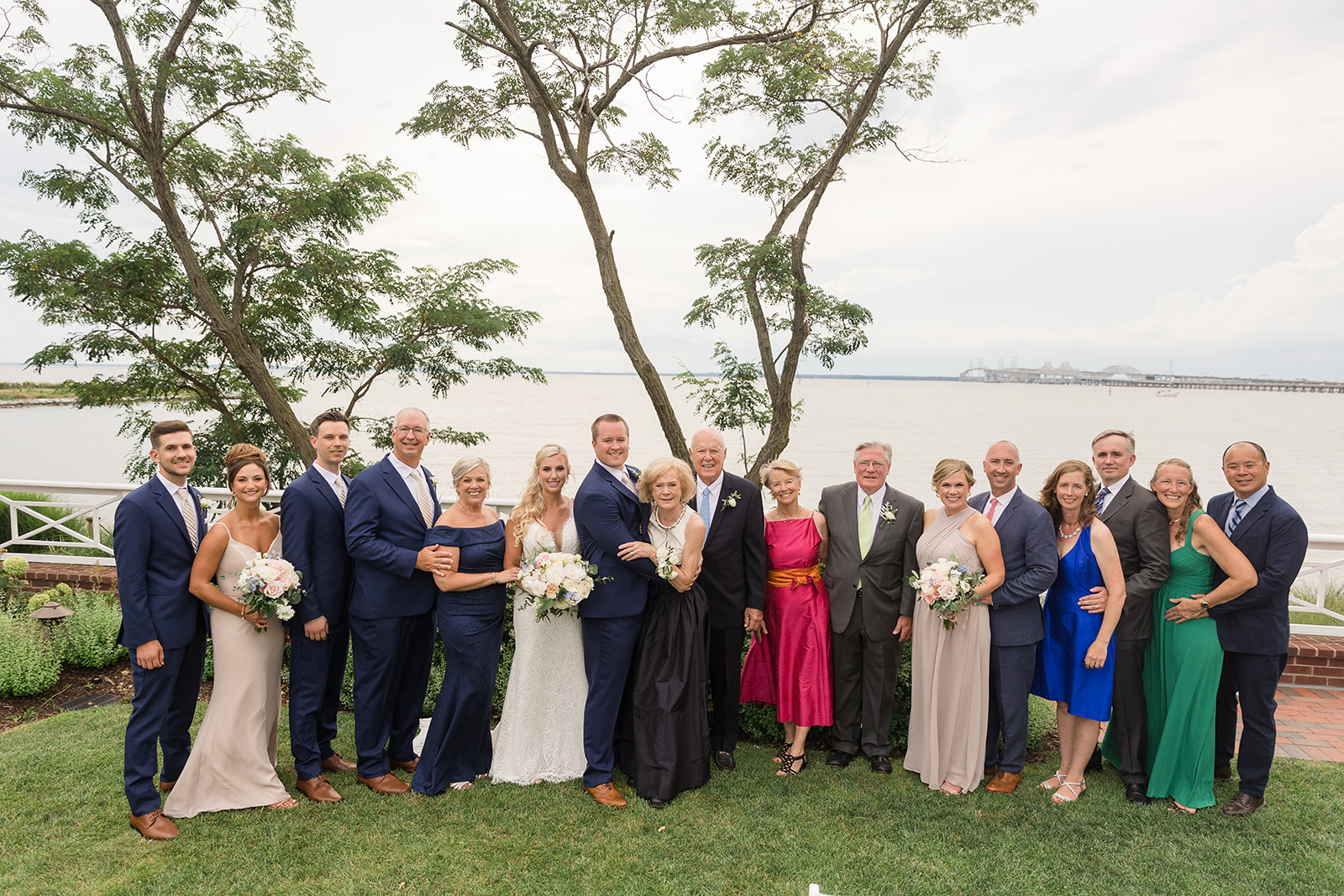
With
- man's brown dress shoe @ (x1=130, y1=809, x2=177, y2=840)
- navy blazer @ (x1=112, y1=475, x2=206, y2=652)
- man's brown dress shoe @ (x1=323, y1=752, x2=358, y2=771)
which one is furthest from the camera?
man's brown dress shoe @ (x1=323, y1=752, x2=358, y2=771)

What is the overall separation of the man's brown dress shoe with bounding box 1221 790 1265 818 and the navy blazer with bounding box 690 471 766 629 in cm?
298

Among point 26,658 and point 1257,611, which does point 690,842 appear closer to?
point 1257,611

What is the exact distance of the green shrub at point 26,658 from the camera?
6.28 metres

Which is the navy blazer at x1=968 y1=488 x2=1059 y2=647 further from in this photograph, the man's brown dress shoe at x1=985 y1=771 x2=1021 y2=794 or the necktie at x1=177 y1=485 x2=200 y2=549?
the necktie at x1=177 y1=485 x2=200 y2=549

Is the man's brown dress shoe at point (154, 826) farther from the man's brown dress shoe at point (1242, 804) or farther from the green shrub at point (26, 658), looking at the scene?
the man's brown dress shoe at point (1242, 804)

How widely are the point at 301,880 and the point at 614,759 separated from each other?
72.2 inches

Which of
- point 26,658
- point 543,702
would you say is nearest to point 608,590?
point 543,702

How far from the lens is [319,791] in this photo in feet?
14.7

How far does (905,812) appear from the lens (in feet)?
14.7

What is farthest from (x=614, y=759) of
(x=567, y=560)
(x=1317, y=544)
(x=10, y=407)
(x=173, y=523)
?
(x=10, y=407)

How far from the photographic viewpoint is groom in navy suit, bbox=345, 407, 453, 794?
433 centimetres

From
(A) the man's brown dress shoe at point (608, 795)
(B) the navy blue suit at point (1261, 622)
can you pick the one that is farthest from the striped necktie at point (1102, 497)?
(A) the man's brown dress shoe at point (608, 795)

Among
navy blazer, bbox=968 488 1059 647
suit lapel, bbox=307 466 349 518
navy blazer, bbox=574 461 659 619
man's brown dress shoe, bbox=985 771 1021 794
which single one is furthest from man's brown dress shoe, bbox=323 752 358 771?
navy blazer, bbox=968 488 1059 647

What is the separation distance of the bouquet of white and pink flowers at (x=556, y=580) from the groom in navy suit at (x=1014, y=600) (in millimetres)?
2490
